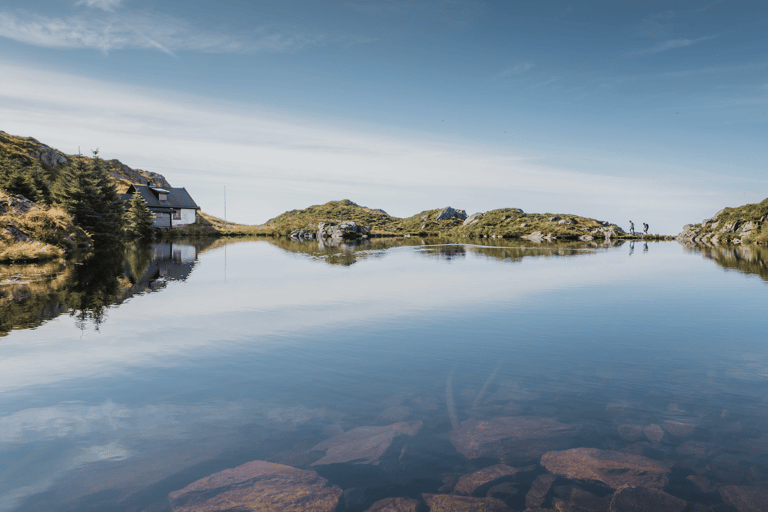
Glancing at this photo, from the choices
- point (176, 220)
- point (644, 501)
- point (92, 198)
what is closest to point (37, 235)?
point (92, 198)

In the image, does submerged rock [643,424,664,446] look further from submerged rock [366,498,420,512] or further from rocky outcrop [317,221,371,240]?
rocky outcrop [317,221,371,240]

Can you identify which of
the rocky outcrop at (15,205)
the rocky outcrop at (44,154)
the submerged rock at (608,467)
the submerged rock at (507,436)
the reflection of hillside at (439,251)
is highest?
the rocky outcrop at (44,154)

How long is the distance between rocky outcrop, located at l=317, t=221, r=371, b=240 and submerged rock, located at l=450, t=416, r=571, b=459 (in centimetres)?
13858

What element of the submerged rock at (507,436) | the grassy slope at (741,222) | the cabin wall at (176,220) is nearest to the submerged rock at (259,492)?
the submerged rock at (507,436)

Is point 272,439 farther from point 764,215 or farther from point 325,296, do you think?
point 764,215

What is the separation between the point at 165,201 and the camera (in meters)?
125

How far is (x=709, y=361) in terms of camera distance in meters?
14.2

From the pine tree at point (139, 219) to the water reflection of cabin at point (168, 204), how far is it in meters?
11.4

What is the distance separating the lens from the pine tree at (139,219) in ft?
324

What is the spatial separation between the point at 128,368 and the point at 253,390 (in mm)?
4860

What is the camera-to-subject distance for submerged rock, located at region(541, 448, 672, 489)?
7484 mm

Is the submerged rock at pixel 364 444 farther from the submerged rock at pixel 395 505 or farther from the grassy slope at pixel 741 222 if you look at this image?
the grassy slope at pixel 741 222

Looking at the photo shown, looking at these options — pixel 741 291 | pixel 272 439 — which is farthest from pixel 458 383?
pixel 741 291

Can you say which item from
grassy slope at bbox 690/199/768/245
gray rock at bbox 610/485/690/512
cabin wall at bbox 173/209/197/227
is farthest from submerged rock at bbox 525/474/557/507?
cabin wall at bbox 173/209/197/227
